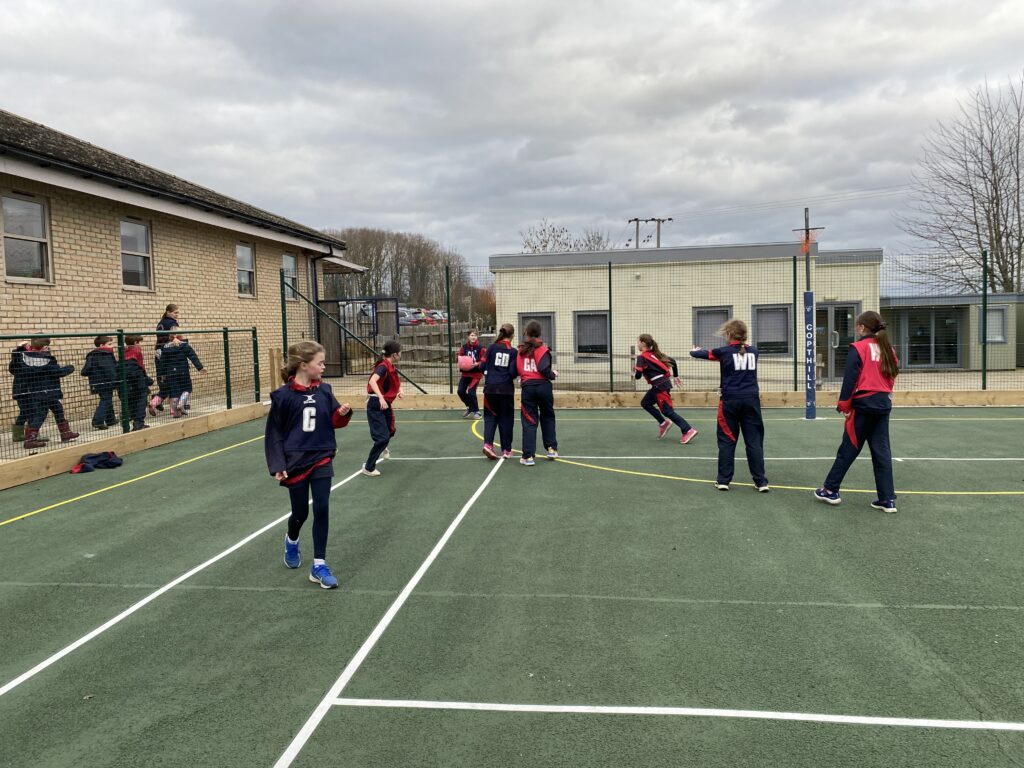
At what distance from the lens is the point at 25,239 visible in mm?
11820

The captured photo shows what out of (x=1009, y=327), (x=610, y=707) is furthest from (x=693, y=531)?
(x=1009, y=327)

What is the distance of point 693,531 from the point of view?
6207 millimetres

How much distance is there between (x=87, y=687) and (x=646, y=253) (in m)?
18.3

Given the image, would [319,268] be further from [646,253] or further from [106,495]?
[106,495]

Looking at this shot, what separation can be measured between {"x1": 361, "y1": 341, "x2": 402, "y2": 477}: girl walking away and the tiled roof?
7193 mm

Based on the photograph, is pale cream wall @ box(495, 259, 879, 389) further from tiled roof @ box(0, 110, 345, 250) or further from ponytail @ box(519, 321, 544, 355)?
ponytail @ box(519, 321, 544, 355)

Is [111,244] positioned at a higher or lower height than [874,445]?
higher

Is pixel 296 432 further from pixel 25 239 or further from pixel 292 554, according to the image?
pixel 25 239

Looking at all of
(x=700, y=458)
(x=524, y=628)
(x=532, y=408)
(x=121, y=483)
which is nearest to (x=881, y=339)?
(x=700, y=458)

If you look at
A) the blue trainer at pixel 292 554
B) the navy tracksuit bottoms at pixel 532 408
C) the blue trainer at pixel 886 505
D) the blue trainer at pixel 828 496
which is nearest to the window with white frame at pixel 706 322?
the navy tracksuit bottoms at pixel 532 408

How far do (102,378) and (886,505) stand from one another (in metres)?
11.2

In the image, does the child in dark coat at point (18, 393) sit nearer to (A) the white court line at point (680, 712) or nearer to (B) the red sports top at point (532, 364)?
(B) the red sports top at point (532, 364)

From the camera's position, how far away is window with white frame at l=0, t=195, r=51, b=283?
1148 cm

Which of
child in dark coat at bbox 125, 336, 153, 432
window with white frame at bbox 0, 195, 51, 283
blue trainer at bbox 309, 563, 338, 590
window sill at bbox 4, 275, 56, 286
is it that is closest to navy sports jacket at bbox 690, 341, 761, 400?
blue trainer at bbox 309, 563, 338, 590
